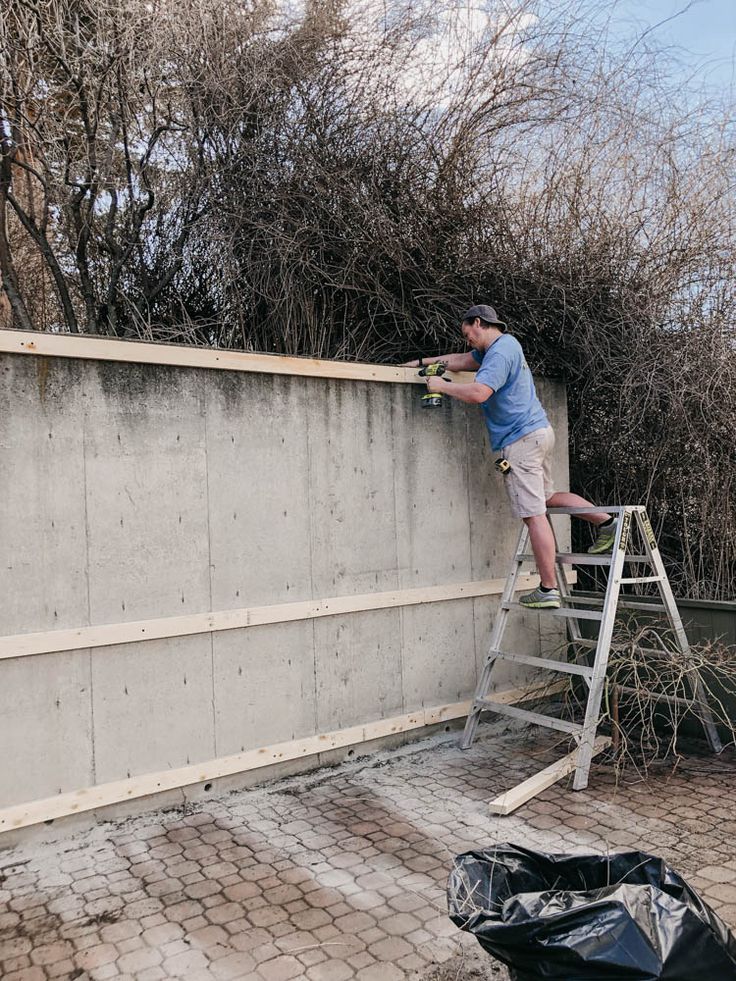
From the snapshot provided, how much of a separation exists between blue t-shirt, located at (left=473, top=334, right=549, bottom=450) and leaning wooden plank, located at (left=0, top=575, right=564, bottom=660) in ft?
3.13

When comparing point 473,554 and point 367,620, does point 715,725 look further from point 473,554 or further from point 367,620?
point 367,620

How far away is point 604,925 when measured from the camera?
1929 millimetres

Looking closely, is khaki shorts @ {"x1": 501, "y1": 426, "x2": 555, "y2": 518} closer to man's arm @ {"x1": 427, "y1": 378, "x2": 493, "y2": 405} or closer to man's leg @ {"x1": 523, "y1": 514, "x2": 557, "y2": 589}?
man's leg @ {"x1": 523, "y1": 514, "x2": 557, "y2": 589}

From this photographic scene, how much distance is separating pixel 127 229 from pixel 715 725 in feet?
15.7

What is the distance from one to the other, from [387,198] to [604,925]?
13.8 ft

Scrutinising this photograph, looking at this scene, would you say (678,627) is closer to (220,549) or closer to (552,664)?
(552,664)

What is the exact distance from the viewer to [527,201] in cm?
506

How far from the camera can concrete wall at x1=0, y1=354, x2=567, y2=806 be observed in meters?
3.43

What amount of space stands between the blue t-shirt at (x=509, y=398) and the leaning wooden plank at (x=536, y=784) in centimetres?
178

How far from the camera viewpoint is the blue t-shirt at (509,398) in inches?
172

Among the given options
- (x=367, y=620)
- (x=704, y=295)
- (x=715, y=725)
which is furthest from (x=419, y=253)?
(x=715, y=725)

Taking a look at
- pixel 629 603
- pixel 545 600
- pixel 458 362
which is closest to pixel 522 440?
pixel 458 362

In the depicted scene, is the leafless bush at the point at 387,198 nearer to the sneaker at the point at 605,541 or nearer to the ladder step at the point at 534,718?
the sneaker at the point at 605,541

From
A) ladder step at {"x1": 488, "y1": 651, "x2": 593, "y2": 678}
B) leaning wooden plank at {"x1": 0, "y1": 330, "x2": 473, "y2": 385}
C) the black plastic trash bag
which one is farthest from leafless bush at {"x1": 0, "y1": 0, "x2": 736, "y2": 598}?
the black plastic trash bag
